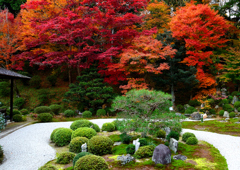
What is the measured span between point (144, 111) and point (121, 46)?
878 cm

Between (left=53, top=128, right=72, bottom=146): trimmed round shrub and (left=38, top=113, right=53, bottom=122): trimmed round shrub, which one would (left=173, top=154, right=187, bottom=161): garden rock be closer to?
(left=53, top=128, right=72, bottom=146): trimmed round shrub

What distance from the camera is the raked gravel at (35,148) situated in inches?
224

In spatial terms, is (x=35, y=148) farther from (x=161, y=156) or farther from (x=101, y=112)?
(x=101, y=112)

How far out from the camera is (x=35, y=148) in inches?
276

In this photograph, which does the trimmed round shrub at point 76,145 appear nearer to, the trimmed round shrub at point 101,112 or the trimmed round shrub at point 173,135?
the trimmed round shrub at point 173,135

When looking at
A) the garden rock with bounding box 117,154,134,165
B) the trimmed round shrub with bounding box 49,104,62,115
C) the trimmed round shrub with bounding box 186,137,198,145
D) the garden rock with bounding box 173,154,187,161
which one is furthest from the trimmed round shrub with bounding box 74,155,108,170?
the trimmed round shrub with bounding box 49,104,62,115

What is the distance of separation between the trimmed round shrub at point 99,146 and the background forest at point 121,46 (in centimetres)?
735

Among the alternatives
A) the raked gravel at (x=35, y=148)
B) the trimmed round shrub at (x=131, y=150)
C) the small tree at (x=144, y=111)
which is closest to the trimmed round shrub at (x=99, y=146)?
the trimmed round shrub at (x=131, y=150)

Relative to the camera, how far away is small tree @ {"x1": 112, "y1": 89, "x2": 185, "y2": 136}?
21.9 feet

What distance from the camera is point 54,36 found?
1445 centimetres

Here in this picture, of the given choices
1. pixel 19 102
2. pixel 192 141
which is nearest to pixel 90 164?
pixel 192 141

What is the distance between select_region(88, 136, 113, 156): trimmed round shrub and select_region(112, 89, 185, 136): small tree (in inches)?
29.2

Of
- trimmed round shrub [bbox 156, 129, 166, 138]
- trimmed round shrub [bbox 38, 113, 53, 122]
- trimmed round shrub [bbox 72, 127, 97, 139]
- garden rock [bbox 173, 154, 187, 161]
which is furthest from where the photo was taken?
trimmed round shrub [bbox 38, 113, 53, 122]

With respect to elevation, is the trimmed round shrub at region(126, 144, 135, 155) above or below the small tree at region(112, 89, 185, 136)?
below
